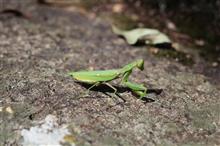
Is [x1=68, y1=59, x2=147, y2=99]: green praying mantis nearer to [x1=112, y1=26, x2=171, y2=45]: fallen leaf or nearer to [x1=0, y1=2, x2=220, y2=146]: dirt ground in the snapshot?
[x1=0, y1=2, x2=220, y2=146]: dirt ground

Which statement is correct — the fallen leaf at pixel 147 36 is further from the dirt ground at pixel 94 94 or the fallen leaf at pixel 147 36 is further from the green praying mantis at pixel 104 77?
the green praying mantis at pixel 104 77

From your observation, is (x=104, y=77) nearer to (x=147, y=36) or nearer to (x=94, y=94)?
(x=94, y=94)

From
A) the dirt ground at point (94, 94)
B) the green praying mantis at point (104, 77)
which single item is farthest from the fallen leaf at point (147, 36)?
the green praying mantis at point (104, 77)

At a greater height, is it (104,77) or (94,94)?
(104,77)

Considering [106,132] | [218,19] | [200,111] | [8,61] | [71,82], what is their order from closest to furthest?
1. [106,132]
2. [200,111]
3. [71,82]
4. [8,61]
5. [218,19]

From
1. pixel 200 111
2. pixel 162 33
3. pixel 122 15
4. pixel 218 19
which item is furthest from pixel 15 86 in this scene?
pixel 218 19

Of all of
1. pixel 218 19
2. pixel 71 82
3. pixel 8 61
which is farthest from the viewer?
pixel 218 19

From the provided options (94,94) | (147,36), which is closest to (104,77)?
(94,94)

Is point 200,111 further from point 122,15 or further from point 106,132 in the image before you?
point 122,15
